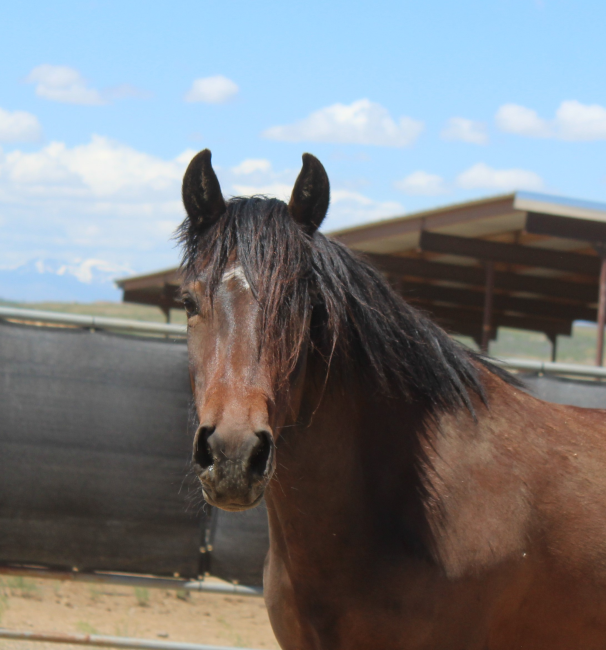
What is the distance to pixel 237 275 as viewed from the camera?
2.13 m

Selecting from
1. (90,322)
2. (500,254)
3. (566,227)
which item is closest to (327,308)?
(90,322)

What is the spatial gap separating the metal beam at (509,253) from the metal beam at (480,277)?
2.56 metres

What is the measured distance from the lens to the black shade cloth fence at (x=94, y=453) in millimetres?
3953

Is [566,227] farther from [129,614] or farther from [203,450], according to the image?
[203,450]

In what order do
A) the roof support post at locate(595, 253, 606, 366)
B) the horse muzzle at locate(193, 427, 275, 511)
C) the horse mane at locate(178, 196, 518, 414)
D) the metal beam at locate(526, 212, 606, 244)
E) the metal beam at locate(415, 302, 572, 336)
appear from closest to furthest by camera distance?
1. the horse muzzle at locate(193, 427, 275, 511)
2. the horse mane at locate(178, 196, 518, 414)
3. the metal beam at locate(526, 212, 606, 244)
4. the roof support post at locate(595, 253, 606, 366)
5. the metal beam at locate(415, 302, 572, 336)

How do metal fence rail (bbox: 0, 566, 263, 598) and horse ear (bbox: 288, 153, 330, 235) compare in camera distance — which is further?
metal fence rail (bbox: 0, 566, 263, 598)

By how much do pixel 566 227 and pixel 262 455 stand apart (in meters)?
7.65

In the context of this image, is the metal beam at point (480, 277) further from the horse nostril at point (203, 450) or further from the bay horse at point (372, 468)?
the horse nostril at point (203, 450)

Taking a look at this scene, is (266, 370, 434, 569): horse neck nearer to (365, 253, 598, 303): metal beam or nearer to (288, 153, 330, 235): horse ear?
(288, 153, 330, 235): horse ear

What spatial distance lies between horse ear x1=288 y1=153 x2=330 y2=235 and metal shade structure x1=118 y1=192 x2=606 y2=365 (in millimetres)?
1455

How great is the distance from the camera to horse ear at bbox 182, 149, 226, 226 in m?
2.31

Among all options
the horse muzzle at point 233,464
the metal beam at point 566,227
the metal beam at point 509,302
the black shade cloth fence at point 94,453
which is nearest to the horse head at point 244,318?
the horse muzzle at point 233,464

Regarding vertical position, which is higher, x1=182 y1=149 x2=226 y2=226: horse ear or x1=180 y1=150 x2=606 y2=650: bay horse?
x1=182 y1=149 x2=226 y2=226: horse ear

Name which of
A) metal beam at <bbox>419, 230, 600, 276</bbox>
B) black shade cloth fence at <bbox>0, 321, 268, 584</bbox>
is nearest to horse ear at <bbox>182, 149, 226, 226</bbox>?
black shade cloth fence at <bbox>0, 321, 268, 584</bbox>
